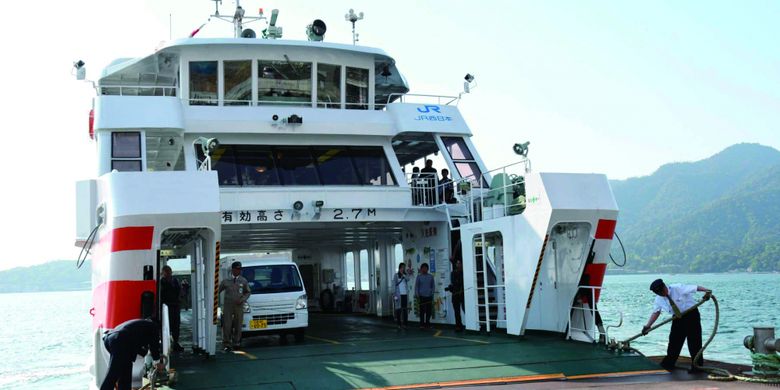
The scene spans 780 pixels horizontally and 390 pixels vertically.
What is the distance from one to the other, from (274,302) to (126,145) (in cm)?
375

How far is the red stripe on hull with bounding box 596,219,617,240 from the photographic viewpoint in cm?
1184

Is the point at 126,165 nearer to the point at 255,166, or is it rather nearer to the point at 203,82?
the point at 255,166

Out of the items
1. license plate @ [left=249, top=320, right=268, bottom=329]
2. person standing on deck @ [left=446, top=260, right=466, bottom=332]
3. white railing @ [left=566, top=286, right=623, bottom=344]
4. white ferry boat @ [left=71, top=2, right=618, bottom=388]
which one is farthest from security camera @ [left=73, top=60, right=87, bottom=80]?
white railing @ [left=566, top=286, right=623, bottom=344]

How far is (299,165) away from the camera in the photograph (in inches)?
595

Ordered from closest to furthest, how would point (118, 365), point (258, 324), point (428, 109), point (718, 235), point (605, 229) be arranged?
point (118, 365) < point (605, 229) < point (258, 324) < point (428, 109) < point (718, 235)

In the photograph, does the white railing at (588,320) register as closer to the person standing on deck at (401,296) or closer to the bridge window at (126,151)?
the person standing on deck at (401,296)

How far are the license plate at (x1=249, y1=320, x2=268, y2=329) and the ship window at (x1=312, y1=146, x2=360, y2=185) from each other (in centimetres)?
285

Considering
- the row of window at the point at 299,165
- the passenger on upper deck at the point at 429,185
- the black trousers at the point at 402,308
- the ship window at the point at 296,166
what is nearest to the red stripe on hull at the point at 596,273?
the black trousers at the point at 402,308

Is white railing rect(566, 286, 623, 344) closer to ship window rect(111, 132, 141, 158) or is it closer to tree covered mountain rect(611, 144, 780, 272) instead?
ship window rect(111, 132, 141, 158)

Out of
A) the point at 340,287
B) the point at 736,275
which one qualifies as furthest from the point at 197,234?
the point at 736,275

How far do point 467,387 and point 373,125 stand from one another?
755 centimetres

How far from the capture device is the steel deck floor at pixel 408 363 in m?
9.41

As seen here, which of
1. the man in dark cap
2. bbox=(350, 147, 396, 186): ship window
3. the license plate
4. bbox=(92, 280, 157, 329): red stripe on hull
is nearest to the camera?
the man in dark cap

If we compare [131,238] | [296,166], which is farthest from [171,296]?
[296,166]
